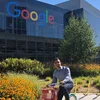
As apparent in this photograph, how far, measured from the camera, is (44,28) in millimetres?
42250

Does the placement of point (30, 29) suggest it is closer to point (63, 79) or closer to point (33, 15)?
point (33, 15)

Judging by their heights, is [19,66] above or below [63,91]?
above

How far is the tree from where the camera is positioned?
2720 centimetres

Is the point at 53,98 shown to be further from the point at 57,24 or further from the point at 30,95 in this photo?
the point at 57,24

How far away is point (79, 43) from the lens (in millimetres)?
27312

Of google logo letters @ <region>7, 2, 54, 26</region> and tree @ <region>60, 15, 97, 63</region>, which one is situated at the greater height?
google logo letters @ <region>7, 2, 54, 26</region>

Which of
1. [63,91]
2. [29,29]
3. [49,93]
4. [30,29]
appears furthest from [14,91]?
[30,29]

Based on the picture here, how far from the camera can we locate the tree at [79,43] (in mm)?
27203

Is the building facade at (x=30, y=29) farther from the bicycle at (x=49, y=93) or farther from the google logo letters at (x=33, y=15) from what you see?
the bicycle at (x=49, y=93)

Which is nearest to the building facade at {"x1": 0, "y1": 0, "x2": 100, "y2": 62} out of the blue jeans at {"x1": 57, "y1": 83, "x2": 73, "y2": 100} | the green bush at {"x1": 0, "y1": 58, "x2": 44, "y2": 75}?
the green bush at {"x1": 0, "y1": 58, "x2": 44, "y2": 75}

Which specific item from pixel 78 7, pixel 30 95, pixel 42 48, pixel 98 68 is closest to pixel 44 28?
pixel 42 48

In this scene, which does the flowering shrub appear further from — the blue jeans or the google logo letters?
the google logo letters

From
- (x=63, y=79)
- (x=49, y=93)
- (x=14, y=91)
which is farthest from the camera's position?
(x=63, y=79)

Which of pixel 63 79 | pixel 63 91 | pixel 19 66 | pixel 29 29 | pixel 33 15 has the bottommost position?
pixel 63 91
